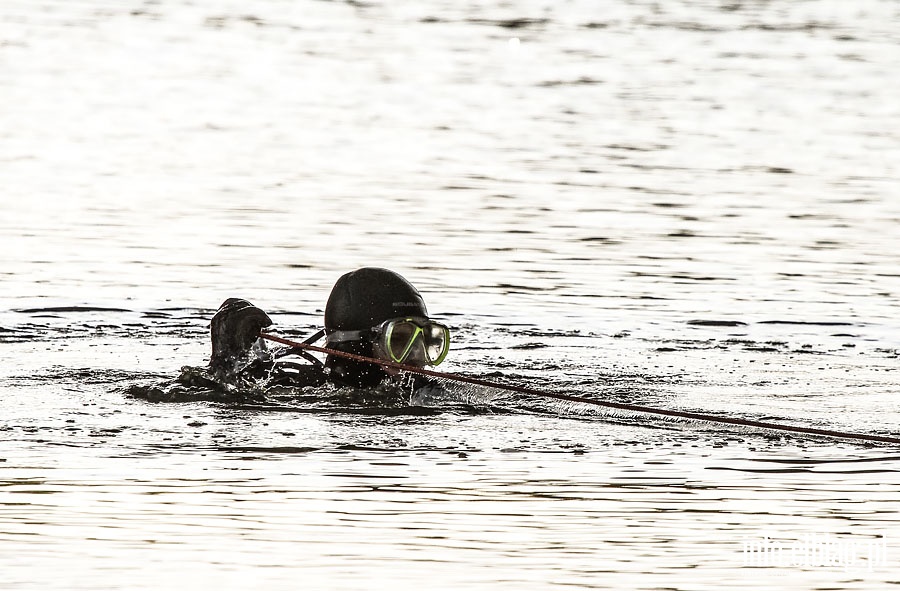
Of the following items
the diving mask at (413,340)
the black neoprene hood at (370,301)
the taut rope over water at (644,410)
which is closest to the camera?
the taut rope over water at (644,410)

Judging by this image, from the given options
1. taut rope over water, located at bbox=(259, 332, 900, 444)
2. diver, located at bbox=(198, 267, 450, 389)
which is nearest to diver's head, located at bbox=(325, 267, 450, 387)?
diver, located at bbox=(198, 267, 450, 389)

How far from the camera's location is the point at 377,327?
9477 millimetres

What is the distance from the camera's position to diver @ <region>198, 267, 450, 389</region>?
942cm

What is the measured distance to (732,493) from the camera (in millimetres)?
7340

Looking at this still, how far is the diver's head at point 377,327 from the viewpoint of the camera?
30.8ft

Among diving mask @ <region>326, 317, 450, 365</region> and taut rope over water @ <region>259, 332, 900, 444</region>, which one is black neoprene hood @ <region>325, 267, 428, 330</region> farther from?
taut rope over water @ <region>259, 332, 900, 444</region>

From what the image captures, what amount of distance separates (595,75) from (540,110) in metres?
3.17

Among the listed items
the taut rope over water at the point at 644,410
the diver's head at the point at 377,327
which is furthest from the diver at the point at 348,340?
the taut rope over water at the point at 644,410

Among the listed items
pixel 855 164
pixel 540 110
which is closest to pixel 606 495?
pixel 855 164

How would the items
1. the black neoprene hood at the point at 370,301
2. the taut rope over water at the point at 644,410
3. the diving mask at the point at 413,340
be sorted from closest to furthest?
the taut rope over water at the point at 644,410, the diving mask at the point at 413,340, the black neoprene hood at the point at 370,301

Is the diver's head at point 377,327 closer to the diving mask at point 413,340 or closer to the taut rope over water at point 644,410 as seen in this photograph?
the diving mask at point 413,340

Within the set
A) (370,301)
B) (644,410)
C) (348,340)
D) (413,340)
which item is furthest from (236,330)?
(644,410)

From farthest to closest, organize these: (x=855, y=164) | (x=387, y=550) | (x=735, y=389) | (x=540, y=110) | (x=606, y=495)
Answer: (x=540, y=110) → (x=855, y=164) → (x=735, y=389) → (x=606, y=495) → (x=387, y=550)

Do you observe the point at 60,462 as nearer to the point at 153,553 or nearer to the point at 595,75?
the point at 153,553
